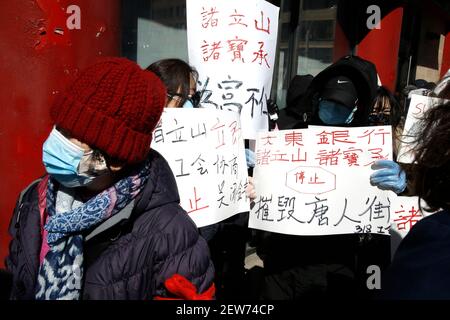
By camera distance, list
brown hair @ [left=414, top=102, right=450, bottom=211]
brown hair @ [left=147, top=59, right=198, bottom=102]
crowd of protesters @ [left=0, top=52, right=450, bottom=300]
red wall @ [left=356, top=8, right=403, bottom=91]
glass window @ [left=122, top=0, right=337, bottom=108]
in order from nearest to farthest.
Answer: brown hair @ [left=414, top=102, right=450, bottom=211] < crowd of protesters @ [left=0, top=52, right=450, bottom=300] < brown hair @ [left=147, top=59, right=198, bottom=102] < glass window @ [left=122, top=0, right=337, bottom=108] < red wall @ [left=356, top=8, right=403, bottom=91]

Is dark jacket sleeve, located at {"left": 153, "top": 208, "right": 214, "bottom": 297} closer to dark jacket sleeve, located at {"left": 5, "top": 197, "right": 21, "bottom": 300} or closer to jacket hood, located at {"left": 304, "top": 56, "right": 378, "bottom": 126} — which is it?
dark jacket sleeve, located at {"left": 5, "top": 197, "right": 21, "bottom": 300}

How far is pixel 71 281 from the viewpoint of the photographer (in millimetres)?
1189

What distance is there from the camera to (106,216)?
1201 millimetres

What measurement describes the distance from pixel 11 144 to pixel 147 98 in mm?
1576

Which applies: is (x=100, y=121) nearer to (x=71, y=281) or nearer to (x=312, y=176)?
(x=71, y=281)

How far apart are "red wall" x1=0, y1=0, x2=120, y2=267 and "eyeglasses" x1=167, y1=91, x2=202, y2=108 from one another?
0.81 meters

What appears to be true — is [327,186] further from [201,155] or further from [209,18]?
[209,18]

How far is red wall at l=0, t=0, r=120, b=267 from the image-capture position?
223cm

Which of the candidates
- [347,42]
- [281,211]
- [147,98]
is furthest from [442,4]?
[147,98]

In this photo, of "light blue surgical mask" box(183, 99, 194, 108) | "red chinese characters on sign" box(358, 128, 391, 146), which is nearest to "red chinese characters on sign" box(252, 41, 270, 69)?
"light blue surgical mask" box(183, 99, 194, 108)

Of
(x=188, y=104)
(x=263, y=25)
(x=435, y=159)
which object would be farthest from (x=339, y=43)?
(x=435, y=159)

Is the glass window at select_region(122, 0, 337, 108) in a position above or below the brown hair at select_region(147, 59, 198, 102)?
above

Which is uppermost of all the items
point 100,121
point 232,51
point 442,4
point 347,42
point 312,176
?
point 442,4

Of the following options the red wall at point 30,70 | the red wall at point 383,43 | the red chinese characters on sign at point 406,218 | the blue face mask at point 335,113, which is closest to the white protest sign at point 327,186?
the red chinese characters on sign at point 406,218
